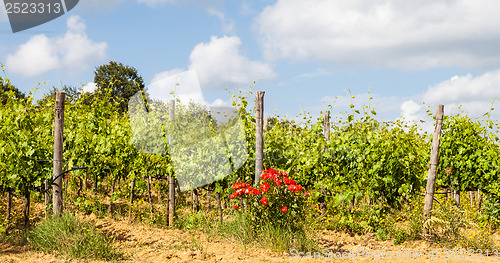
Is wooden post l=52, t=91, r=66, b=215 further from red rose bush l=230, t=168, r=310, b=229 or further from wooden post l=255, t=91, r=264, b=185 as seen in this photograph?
wooden post l=255, t=91, r=264, b=185

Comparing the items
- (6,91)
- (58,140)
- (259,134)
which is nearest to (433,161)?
(259,134)

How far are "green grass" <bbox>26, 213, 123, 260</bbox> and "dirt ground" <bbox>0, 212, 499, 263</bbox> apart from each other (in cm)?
14

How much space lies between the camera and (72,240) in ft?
21.7

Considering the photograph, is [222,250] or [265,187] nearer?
[265,187]

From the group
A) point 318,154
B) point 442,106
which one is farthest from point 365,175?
point 442,106

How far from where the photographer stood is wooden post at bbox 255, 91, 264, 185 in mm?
7797

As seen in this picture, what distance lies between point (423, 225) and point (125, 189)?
21.5ft

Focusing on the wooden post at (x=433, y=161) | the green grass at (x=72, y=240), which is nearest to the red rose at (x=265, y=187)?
the green grass at (x=72, y=240)

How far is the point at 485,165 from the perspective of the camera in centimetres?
789

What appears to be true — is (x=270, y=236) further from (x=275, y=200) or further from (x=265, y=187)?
(x=265, y=187)

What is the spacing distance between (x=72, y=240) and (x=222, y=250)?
7.60ft

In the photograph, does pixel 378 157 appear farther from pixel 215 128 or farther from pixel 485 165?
pixel 215 128

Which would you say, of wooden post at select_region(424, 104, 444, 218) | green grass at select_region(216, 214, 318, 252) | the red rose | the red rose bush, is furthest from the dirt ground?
the red rose

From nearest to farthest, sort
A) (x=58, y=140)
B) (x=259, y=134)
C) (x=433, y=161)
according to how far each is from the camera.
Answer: (x=58, y=140), (x=433, y=161), (x=259, y=134)
